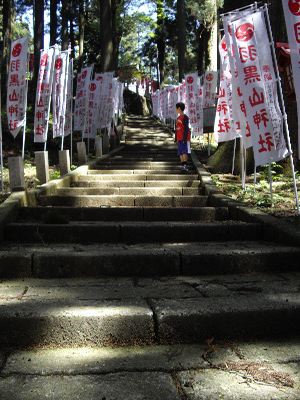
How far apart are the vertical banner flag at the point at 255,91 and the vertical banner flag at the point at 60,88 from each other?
5441 millimetres

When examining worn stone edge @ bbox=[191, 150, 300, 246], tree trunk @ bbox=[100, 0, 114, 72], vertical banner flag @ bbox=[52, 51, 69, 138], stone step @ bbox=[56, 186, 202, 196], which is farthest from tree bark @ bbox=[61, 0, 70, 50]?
worn stone edge @ bbox=[191, 150, 300, 246]

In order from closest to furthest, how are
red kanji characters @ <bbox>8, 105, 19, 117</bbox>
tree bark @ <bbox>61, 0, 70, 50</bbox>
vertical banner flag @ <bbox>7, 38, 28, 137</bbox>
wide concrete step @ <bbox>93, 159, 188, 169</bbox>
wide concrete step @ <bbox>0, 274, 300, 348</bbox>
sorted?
wide concrete step @ <bbox>0, 274, 300, 348</bbox>, vertical banner flag @ <bbox>7, 38, 28, 137</bbox>, red kanji characters @ <bbox>8, 105, 19, 117</bbox>, wide concrete step @ <bbox>93, 159, 188, 169</bbox>, tree bark @ <bbox>61, 0, 70, 50</bbox>

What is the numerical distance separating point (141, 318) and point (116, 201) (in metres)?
4.12

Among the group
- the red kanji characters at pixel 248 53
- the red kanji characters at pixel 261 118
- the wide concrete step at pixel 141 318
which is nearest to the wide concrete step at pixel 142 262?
the wide concrete step at pixel 141 318

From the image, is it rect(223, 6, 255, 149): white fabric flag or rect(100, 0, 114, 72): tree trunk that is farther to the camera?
rect(100, 0, 114, 72): tree trunk

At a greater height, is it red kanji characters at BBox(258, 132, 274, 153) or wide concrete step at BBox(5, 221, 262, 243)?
red kanji characters at BBox(258, 132, 274, 153)

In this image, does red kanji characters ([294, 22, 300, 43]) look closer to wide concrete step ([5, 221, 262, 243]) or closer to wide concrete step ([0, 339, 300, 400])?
wide concrete step ([5, 221, 262, 243])

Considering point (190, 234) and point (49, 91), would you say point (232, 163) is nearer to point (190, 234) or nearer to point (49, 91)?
point (49, 91)

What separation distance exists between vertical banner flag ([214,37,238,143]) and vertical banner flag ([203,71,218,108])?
17.2 feet

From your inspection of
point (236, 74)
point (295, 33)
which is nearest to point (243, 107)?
point (236, 74)

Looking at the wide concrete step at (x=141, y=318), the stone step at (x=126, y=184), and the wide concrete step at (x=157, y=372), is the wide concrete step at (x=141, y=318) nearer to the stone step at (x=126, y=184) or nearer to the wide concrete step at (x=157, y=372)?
the wide concrete step at (x=157, y=372)

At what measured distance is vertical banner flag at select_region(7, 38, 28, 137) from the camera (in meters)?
8.60

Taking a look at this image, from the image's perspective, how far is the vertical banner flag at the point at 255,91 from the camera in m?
5.68

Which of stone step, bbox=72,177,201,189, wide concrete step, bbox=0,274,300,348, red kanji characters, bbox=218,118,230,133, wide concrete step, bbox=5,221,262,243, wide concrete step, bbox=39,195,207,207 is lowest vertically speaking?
wide concrete step, bbox=0,274,300,348
